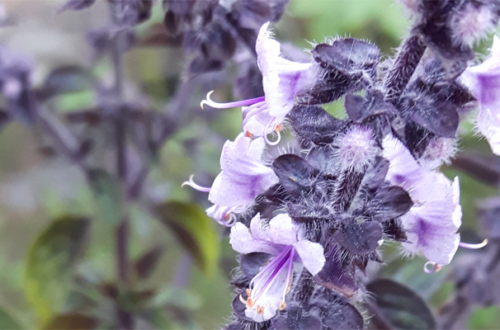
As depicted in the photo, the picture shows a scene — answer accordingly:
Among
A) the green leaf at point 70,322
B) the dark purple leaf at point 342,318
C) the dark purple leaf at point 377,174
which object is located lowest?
the green leaf at point 70,322

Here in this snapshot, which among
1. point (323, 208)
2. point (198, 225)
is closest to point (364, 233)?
point (323, 208)

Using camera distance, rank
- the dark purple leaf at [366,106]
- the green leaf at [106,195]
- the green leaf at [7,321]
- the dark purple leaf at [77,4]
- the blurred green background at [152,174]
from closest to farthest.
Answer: the dark purple leaf at [366,106] → the dark purple leaf at [77,4] → the green leaf at [7,321] → the green leaf at [106,195] → the blurred green background at [152,174]

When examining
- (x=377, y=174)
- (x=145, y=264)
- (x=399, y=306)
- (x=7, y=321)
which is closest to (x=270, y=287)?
(x=377, y=174)

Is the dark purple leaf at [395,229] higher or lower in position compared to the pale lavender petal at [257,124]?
lower

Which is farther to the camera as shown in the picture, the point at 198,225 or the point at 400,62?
the point at 198,225

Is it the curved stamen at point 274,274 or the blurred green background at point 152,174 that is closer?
the curved stamen at point 274,274

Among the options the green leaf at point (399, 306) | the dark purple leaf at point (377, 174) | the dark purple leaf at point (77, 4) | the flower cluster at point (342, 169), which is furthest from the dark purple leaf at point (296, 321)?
the dark purple leaf at point (77, 4)

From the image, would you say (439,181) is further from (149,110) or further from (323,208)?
(149,110)

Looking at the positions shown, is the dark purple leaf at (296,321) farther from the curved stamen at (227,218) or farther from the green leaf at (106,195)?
the green leaf at (106,195)

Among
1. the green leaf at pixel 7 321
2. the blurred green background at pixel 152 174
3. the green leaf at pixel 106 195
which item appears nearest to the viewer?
the green leaf at pixel 7 321
